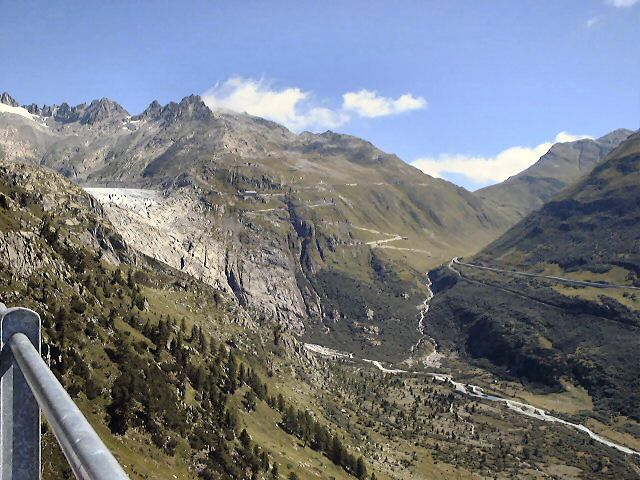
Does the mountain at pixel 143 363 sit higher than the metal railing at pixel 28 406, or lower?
lower

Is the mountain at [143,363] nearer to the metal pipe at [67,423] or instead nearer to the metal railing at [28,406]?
the metal railing at [28,406]

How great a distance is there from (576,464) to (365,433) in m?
61.2

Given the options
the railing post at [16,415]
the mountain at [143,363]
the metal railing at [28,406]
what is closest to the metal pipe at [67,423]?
the metal railing at [28,406]

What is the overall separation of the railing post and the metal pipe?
0.18 meters

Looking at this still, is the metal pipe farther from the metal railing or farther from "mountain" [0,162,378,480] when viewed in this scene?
"mountain" [0,162,378,480]

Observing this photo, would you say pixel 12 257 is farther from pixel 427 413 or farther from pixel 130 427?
pixel 427 413

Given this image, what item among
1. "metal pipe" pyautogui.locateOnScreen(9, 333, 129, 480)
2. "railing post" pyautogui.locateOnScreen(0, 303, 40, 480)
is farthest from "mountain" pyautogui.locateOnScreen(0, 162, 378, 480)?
"metal pipe" pyautogui.locateOnScreen(9, 333, 129, 480)

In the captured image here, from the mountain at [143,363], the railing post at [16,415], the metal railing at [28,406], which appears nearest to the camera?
the metal railing at [28,406]

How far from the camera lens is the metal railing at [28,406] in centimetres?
437

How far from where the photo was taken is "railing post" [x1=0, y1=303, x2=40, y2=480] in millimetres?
5332

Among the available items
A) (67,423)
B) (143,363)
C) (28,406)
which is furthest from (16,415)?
(143,363)

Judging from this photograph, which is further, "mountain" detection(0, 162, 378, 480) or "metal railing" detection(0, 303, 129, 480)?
"mountain" detection(0, 162, 378, 480)

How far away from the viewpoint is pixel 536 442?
15975cm

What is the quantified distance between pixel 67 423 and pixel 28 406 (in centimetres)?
153
